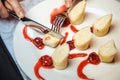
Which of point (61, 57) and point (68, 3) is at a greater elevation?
point (68, 3)

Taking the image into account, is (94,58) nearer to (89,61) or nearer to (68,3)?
(89,61)

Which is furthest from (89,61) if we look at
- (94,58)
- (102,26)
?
(102,26)

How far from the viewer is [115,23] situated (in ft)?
2.52

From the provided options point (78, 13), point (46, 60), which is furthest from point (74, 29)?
point (46, 60)

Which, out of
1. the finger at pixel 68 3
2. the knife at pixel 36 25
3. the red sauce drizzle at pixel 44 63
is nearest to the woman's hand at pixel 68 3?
the finger at pixel 68 3

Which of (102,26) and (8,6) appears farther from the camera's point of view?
(8,6)

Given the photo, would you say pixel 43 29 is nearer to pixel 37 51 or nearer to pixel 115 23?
pixel 37 51

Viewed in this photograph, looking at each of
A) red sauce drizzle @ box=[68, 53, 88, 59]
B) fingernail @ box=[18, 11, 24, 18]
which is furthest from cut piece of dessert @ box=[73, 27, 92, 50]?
fingernail @ box=[18, 11, 24, 18]

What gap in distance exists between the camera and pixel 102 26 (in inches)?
29.0

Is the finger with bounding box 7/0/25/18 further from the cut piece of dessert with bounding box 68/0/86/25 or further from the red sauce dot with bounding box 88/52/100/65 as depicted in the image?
the red sauce dot with bounding box 88/52/100/65

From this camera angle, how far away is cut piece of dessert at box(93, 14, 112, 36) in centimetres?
73

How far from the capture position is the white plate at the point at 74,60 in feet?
2.11

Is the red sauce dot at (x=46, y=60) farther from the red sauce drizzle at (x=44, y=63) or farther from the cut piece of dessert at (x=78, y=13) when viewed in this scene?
the cut piece of dessert at (x=78, y=13)

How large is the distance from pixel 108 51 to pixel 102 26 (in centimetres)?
10
